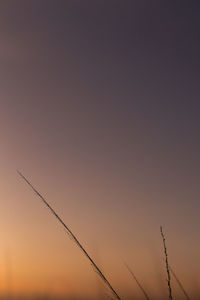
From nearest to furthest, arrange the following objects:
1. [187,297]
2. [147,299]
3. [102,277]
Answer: [102,277], [147,299], [187,297]

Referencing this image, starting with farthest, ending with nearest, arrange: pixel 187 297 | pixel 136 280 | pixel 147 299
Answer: pixel 187 297 < pixel 136 280 < pixel 147 299

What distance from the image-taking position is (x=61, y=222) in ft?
5.87

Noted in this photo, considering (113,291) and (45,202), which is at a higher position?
(45,202)

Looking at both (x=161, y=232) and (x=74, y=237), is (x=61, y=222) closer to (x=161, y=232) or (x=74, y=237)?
(x=74, y=237)

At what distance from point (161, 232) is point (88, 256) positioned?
633mm

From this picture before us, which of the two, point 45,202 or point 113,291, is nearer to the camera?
point 113,291

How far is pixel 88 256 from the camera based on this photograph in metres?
1.73

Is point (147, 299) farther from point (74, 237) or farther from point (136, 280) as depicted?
point (74, 237)

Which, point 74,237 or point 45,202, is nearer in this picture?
point 74,237

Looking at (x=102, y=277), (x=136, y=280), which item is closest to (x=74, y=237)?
(x=102, y=277)

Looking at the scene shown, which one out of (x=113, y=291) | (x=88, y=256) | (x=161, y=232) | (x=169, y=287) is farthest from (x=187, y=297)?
(x=88, y=256)

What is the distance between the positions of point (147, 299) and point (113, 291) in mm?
307

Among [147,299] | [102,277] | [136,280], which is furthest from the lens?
[136,280]

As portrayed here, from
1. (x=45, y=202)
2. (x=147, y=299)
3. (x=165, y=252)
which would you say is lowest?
(x=147, y=299)
